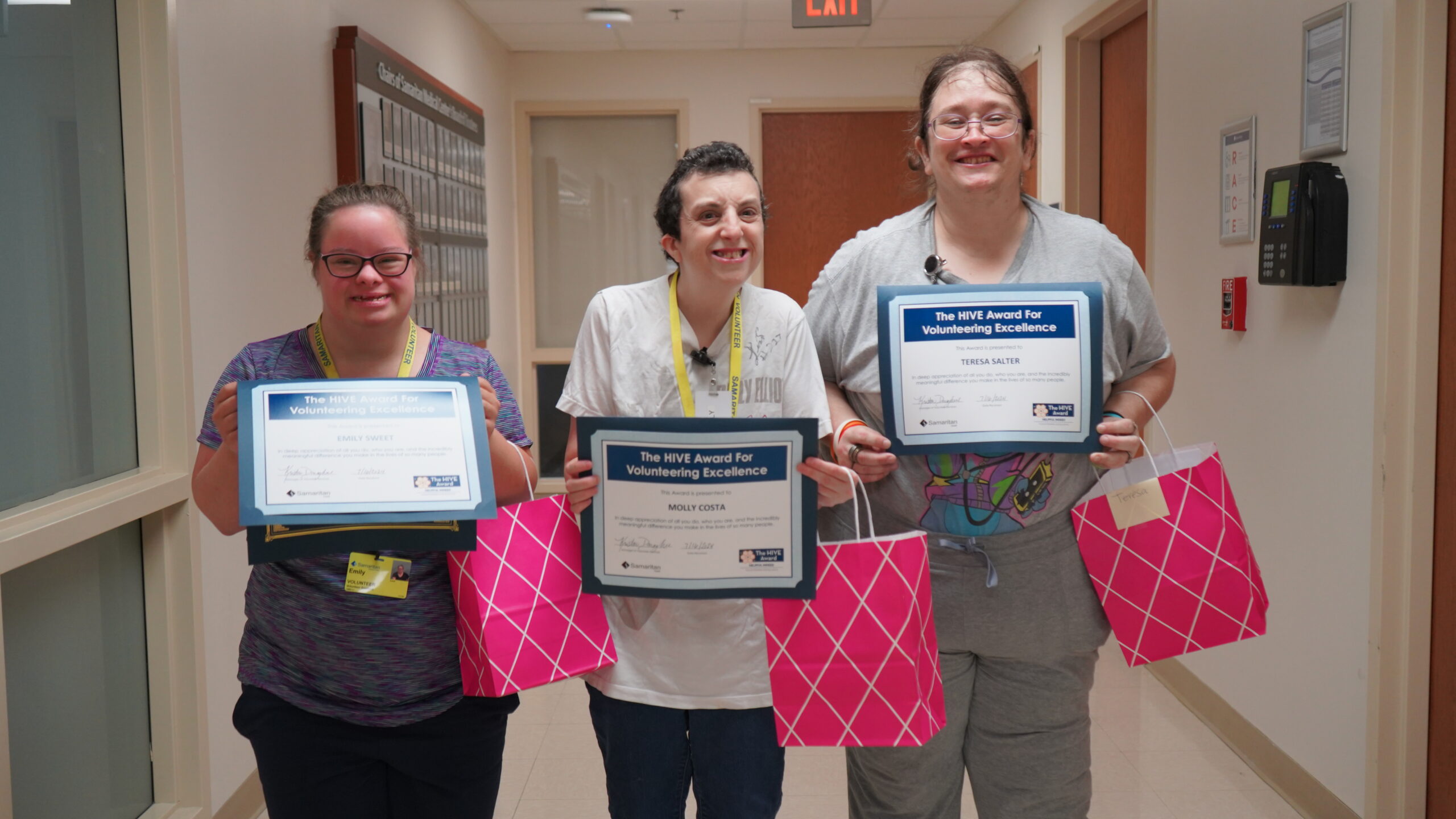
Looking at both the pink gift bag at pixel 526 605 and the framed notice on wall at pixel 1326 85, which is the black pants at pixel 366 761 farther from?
the framed notice on wall at pixel 1326 85

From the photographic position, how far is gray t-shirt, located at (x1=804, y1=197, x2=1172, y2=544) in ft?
5.12

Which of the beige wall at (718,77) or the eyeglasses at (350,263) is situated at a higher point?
the beige wall at (718,77)

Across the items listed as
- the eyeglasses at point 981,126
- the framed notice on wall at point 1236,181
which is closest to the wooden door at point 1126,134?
the framed notice on wall at point 1236,181

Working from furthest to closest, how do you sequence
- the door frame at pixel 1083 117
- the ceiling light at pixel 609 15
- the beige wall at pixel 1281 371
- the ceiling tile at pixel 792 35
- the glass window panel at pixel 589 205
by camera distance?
the glass window panel at pixel 589 205
the ceiling tile at pixel 792 35
the ceiling light at pixel 609 15
the door frame at pixel 1083 117
the beige wall at pixel 1281 371

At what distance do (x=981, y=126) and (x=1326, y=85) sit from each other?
147 centimetres

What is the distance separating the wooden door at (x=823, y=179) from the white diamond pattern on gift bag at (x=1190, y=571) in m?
5.17

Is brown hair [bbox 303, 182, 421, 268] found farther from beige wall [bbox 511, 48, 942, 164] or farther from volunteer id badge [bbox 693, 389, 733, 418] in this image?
beige wall [bbox 511, 48, 942, 164]

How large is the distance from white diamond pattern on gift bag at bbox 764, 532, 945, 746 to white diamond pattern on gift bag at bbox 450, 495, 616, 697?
0.25 meters

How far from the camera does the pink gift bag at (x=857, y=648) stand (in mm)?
1373

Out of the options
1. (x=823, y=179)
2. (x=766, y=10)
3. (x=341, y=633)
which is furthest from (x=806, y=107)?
(x=341, y=633)

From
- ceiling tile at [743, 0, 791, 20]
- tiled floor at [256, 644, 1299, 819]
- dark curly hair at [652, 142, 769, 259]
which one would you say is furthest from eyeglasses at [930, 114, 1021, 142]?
ceiling tile at [743, 0, 791, 20]

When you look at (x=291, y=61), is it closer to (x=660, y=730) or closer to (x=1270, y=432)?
(x=660, y=730)

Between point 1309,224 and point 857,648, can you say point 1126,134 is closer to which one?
point 1309,224
